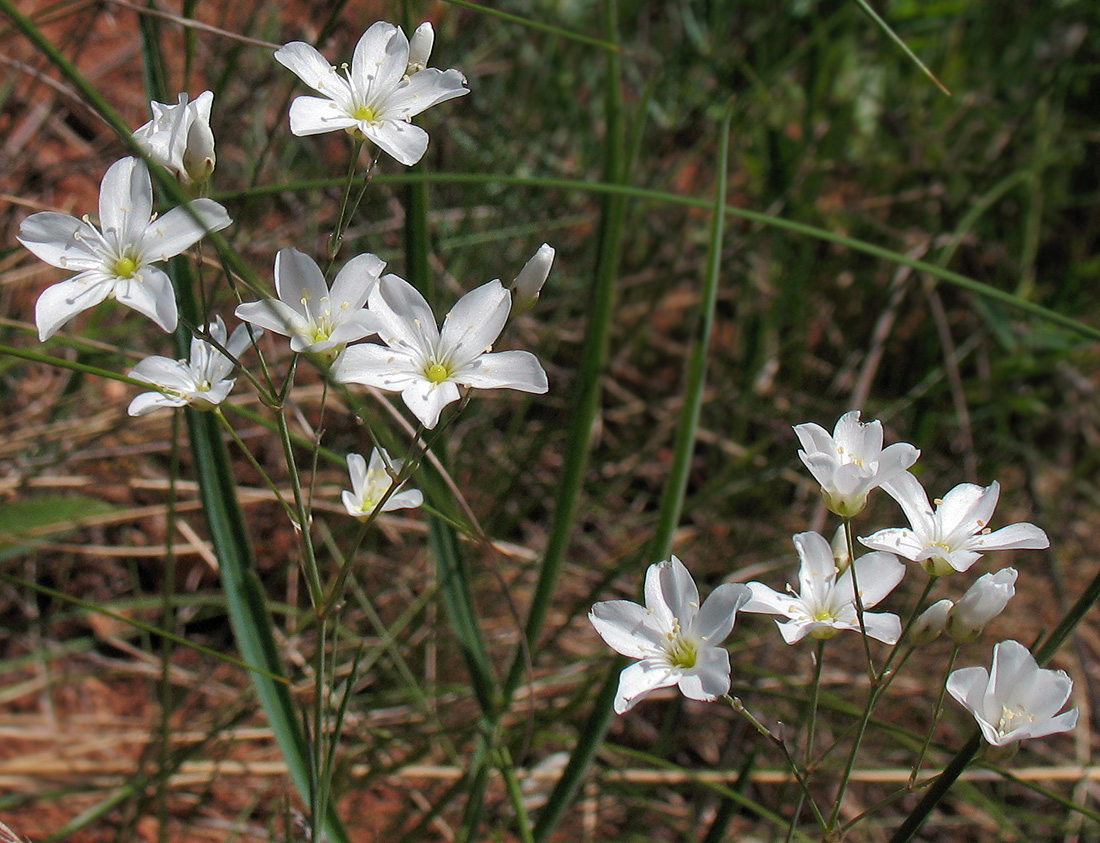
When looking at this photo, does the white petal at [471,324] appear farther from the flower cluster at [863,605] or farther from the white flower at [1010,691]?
the white flower at [1010,691]

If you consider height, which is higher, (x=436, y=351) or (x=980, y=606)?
(x=436, y=351)

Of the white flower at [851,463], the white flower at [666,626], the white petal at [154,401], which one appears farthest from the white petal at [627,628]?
the white petal at [154,401]

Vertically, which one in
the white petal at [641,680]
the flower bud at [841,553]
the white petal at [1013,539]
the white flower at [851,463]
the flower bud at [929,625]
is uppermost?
the white flower at [851,463]

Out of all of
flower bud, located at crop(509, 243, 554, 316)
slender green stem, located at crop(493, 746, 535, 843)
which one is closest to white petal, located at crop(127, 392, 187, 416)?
flower bud, located at crop(509, 243, 554, 316)

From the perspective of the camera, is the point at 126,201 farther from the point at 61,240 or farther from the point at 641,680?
the point at 641,680

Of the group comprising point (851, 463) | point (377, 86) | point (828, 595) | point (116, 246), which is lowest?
point (828, 595)

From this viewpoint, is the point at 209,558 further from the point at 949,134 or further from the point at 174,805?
the point at 949,134

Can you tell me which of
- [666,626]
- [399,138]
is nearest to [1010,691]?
[666,626]
